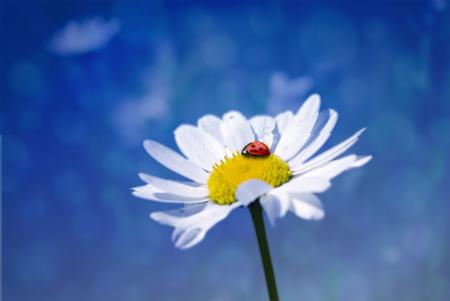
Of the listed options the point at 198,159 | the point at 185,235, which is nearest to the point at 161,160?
the point at 198,159

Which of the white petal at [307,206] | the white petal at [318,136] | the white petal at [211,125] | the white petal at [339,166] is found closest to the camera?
the white petal at [307,206]

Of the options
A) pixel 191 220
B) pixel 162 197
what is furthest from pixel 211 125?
pixel 191 220

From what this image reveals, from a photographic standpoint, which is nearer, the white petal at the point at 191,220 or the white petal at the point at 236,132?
the white petal at the point at 191,220

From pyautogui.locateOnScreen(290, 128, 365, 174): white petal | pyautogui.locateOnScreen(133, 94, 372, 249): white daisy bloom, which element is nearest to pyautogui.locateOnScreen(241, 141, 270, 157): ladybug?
pyautogui.locateOnScreen(133, 94, 372, 249): white daisy bloom

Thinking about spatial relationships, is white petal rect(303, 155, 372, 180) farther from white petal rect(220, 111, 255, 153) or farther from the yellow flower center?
white petal rect(220, 111, 255, 153)

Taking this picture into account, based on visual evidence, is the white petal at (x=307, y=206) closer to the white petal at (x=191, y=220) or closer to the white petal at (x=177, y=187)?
the white petal at (x=191, y=220)

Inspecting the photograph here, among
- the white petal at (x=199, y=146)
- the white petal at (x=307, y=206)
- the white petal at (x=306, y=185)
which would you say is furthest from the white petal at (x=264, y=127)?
the white petal at (x=307, y=206)

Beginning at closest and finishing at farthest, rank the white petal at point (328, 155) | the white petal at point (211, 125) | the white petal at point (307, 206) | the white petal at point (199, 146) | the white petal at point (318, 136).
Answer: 1. the white petal at point (307, 206)
2. the white petal at point (328, 155)
3. the white petal at point (318, 136)
4. the white petal at point (199, 146)
5. the white petal at point (211, 125)
